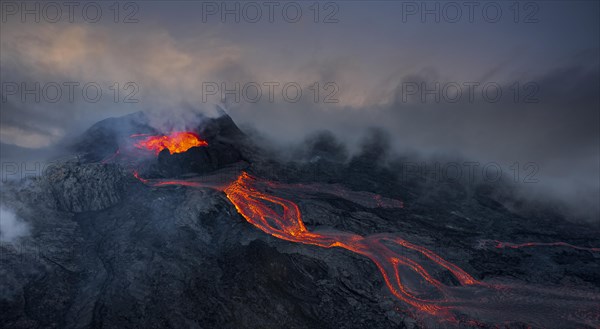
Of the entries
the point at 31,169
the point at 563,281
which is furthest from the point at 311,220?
the point at 31,169

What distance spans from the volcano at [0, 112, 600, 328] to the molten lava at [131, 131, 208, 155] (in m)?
10.2

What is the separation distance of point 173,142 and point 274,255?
45.4 metres

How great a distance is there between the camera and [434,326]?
2648 centimetres

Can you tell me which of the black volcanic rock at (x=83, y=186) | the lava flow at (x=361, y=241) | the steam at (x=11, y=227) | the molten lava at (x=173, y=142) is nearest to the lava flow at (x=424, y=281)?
the lava flow at (x=361, y=241)

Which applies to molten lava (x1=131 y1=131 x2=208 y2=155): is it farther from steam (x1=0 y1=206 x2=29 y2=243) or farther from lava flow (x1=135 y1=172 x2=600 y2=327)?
steam (x1=0 y1=206 x2=29 y2=243)

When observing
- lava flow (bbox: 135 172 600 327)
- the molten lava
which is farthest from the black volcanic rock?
the molten lava

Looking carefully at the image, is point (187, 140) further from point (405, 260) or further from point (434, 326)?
point (434, 326)

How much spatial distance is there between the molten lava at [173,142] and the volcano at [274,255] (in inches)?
401

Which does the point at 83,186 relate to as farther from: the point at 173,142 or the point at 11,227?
the point at 173,142

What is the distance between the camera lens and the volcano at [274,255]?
26.7 meters

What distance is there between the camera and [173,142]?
2724 inches

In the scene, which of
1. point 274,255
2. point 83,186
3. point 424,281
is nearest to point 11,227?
point 83,186

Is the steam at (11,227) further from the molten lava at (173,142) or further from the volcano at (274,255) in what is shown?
the molten lava at (173,142)

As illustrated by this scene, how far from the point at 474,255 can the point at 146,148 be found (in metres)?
62.7
